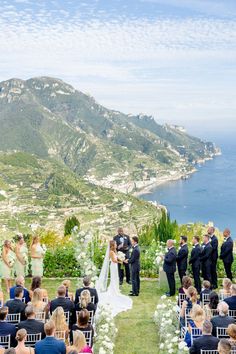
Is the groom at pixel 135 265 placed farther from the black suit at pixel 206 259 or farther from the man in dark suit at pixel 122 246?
the black suit at pixel 206 259

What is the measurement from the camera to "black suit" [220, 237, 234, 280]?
1271 cm

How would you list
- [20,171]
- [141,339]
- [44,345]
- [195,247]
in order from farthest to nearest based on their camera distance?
[20,171], [195,247], [141,339], [44,345]

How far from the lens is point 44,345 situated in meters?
6.33

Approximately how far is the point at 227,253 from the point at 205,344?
21.1ft

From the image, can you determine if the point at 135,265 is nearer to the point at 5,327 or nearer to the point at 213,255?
the point at 213,255

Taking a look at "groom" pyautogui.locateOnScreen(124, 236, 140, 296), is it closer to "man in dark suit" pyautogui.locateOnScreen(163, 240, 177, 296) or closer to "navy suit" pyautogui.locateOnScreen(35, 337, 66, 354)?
"man in dark suit" pyautogui.locateOnScreen(163, 240, 177, 296)

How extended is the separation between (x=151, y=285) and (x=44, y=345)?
731cm

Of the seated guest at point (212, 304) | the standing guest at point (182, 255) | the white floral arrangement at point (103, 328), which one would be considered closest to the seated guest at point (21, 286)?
the white floral arrangement at point (103, 328)

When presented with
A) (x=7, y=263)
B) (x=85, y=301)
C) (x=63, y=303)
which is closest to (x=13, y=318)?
(x=63, y=303)

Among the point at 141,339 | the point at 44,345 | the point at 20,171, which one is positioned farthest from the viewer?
the point at 20,171

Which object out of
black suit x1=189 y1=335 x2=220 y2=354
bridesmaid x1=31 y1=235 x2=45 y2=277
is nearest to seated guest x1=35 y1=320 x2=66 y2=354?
black suit x1=189 y1=335 x2=220 y2=354

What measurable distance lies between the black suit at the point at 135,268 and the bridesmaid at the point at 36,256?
2.40 meters

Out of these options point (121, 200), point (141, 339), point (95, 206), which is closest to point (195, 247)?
point (141, 339)

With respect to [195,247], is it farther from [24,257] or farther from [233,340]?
[233,340]
